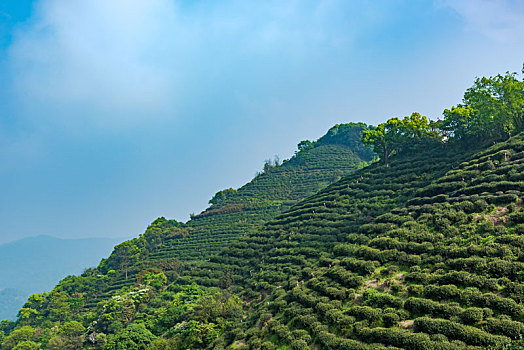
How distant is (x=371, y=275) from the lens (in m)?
25.1

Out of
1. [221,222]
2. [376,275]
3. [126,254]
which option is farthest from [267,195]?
[376,275]

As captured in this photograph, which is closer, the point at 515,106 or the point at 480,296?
the point at 480,296

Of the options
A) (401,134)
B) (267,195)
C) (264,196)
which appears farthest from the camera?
(267,195)

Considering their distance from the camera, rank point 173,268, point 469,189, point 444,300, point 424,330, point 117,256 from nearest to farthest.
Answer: point 424,330 → point 444,300 → point 469,189 → point 173,268 → point 117,256

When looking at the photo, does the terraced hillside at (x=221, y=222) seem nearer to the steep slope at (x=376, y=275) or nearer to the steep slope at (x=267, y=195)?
the steep slope at (x=267, y=195)

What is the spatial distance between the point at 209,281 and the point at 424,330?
3484cm

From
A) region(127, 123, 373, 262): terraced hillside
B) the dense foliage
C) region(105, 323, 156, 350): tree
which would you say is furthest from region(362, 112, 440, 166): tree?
region(105, 323, 156, 350): tree

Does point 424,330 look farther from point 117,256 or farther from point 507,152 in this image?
point 117,256

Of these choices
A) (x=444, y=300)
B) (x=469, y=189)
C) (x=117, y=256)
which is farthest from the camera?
(x=117, y=256)

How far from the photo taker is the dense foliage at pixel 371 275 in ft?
60.6

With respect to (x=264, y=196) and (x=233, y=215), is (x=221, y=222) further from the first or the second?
(x=264, y=196)

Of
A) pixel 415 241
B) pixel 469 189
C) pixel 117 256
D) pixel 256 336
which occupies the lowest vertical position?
pixel 256 336

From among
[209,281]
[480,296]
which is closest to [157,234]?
[209,281]

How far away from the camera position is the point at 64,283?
75.5 metres
